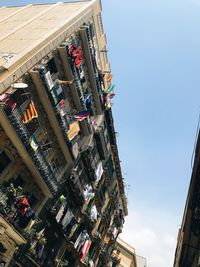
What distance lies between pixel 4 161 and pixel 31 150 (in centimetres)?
237

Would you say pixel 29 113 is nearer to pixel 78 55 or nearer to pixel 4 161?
pixel 4 161

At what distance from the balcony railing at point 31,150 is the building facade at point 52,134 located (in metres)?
0.08

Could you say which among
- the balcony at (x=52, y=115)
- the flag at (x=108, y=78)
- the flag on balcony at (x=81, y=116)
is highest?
the flag at (x=108, y=78)

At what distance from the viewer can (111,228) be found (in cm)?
5041

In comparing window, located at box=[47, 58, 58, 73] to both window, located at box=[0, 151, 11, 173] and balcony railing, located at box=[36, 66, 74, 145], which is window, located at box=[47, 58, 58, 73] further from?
window, located at box=[0, 151, 11, 173]

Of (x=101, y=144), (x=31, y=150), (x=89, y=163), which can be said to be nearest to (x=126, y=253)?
(x=101, y=144)

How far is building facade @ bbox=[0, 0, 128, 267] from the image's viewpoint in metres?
23.5

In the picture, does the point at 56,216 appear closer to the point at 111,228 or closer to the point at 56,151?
the point at 56,151

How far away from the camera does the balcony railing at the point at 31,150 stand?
72.6ft

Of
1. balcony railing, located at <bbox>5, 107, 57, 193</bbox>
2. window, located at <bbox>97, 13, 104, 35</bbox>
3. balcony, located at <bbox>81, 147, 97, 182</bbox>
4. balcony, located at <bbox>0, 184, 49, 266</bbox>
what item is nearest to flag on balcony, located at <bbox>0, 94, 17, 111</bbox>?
balcony railing, located at <bbox>5, 107, 57, 193</bbox>

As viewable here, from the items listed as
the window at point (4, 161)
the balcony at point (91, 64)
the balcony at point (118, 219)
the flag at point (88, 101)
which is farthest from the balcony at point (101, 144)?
the window at point (4, 161)

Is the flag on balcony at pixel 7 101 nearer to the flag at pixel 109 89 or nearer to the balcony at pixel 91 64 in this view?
the balcony at pixel 91 64

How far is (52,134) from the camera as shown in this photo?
2925cm

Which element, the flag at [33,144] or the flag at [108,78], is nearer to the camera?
the flag at [33,144]
